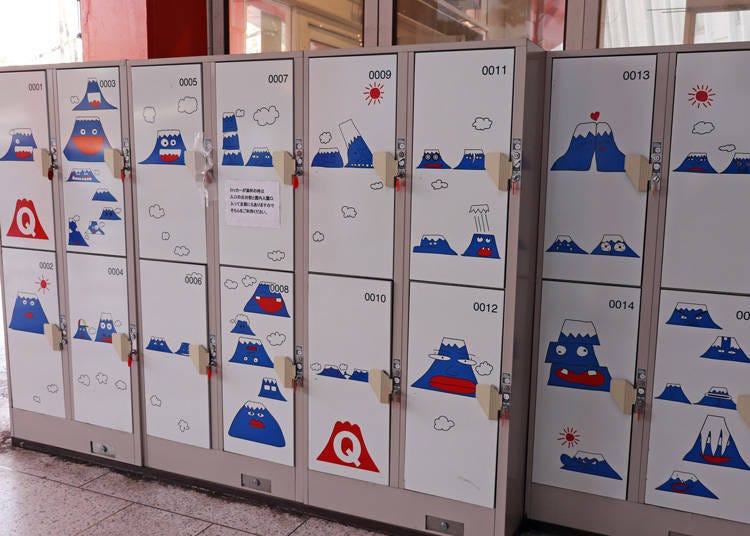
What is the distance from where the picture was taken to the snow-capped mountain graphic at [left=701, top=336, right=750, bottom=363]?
9.00ft

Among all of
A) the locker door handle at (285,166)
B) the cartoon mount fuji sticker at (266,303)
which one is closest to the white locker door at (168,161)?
the cartoon mount fuji sticker at (266,303)

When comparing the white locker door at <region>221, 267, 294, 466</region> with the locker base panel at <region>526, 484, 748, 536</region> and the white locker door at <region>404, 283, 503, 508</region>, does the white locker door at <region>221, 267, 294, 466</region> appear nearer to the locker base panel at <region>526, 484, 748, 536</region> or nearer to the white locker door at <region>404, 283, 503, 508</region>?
the white locker door at <region>404, 283, 503, 508</region>

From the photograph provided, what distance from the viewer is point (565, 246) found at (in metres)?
2.98

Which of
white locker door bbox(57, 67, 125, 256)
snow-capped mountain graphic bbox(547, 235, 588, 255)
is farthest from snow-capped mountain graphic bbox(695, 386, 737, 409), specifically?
white locker door bbox(57, 67, 125, 256)

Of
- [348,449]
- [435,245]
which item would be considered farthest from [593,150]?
[348,449]

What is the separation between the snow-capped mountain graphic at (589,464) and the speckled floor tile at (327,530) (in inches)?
35.7

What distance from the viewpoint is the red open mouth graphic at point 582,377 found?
2986mm

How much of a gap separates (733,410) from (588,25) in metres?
1.90

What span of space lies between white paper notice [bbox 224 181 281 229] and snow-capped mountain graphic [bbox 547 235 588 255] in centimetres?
124

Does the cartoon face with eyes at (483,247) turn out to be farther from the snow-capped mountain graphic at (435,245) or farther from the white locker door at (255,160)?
the white locker door at (255,160)

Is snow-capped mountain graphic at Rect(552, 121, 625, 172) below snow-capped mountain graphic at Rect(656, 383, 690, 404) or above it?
above

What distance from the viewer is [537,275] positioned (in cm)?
303

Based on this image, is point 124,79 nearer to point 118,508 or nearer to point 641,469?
point 118,508

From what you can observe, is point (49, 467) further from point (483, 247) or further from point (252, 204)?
point (483, 247)
